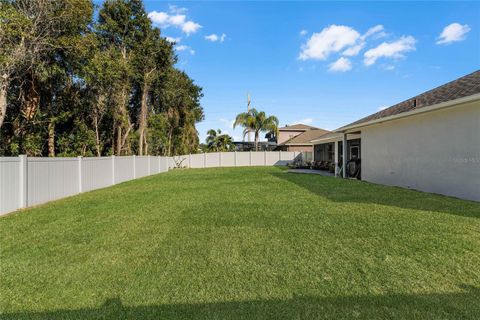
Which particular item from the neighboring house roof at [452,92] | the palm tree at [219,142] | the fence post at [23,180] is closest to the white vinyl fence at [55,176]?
the fence post at [23,180]

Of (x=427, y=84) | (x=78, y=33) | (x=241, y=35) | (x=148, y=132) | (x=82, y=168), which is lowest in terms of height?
(x=82, y=168)

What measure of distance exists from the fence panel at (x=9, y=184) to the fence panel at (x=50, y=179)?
1.38ft

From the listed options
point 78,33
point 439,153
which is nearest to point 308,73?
point 439,153

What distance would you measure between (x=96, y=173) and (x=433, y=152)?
41.4 feet

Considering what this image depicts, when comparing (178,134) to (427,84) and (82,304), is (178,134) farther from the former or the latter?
(82,304)

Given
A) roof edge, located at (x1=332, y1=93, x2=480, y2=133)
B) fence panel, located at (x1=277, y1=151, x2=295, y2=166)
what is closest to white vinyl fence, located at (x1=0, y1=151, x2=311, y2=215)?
roof edge, located at (x1=332, y1=93, x2=480, y2=133)

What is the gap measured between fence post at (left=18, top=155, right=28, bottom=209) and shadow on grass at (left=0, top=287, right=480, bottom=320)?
5.76 meters

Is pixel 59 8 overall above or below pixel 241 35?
below

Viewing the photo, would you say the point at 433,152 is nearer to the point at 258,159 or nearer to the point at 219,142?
the point at 258,159

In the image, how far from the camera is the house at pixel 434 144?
8289 millimetres

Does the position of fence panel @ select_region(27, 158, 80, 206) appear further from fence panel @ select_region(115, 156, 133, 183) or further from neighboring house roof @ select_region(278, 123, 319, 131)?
neighboring house roof @ select_region(278, 123, 319, 131)

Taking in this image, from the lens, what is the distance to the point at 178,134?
34031 mm

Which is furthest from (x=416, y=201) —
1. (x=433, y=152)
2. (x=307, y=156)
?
(x=307, y=156)

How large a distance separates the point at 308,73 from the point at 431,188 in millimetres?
11989
